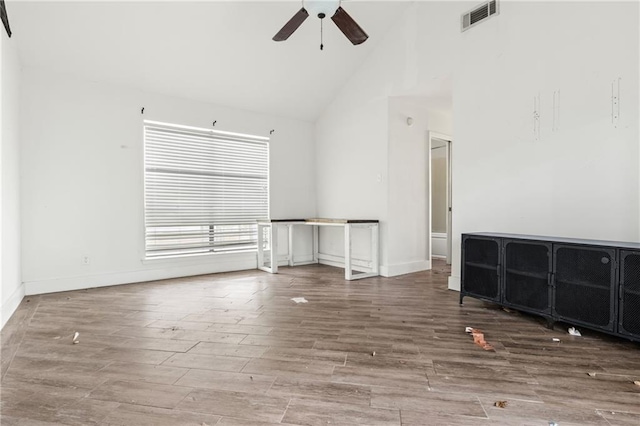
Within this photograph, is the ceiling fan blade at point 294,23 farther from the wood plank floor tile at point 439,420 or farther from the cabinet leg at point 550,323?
the cabinet leg at point 550,323

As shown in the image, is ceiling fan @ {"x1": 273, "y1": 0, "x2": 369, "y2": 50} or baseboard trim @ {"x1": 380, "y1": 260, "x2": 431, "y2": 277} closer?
ceiling fan @ {"x1": 273, "y1": 0, "x2": 369, "y2": 50}

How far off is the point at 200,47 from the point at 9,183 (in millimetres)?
2468

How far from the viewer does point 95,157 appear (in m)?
4.15

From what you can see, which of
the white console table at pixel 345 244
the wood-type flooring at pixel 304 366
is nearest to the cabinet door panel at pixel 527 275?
the wood-type flooring at pixel 304 366

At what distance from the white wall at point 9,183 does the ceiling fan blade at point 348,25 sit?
9.58ft

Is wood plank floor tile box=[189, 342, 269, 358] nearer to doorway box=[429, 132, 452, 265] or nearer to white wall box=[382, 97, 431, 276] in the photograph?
white wall box=[382, 97, 431, 276]

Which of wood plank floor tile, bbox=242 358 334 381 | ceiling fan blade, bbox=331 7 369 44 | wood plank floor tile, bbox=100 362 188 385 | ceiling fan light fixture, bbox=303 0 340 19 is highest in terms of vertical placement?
ceiling fan light fixture, bbox=303 0 340 19

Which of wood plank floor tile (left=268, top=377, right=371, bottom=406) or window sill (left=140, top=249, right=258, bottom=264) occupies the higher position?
window sill (left=140, top=249, right=258, bottom=264)

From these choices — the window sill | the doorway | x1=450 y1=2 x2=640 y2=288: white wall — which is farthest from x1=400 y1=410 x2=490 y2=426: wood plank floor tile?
the doorway

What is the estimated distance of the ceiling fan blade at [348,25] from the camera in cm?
303

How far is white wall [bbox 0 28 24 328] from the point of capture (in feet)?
9.57

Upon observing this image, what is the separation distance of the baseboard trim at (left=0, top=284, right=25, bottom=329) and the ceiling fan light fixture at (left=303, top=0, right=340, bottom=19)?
143 inches

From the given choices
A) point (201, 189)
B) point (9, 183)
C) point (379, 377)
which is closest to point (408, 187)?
point (201, 189)

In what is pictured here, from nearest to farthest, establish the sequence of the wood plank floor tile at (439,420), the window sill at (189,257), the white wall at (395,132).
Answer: the wood plank floor tile at (439,420) → the white wall at (395,132) → the window sill at (189,257)
